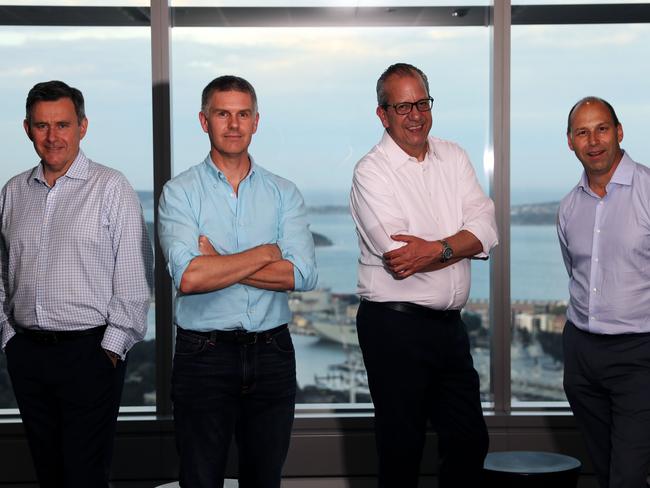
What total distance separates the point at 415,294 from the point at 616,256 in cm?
69

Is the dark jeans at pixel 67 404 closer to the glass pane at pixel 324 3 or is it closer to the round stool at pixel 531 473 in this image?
the round stool at pixel 531 473

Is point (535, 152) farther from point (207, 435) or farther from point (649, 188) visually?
point (207, 435)

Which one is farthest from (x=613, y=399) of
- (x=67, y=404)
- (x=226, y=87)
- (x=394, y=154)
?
(x=67, y=404)

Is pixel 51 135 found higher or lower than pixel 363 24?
lower

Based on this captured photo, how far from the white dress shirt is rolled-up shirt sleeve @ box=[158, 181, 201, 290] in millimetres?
659

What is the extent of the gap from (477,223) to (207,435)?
119 cm

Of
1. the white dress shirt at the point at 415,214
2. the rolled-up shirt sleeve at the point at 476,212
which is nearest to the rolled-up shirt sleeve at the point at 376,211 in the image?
the white dress shirt at the point at 415,214

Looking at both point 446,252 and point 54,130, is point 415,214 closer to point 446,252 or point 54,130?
point 446,252

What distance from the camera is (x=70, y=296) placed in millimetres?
3180

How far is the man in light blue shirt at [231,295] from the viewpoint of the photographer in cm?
294

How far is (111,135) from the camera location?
14.4 ft

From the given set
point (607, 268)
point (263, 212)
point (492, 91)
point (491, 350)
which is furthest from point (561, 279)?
point (263, 212)

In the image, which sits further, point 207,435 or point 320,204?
point 320,204

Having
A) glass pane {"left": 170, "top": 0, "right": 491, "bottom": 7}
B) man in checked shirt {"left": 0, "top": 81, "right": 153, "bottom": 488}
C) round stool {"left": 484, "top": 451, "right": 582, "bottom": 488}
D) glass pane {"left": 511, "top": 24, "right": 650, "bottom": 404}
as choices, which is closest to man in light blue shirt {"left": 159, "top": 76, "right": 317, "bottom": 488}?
man in checked shirt {"left": 0, "top": 81, "right": 153, "bottom": 488}
